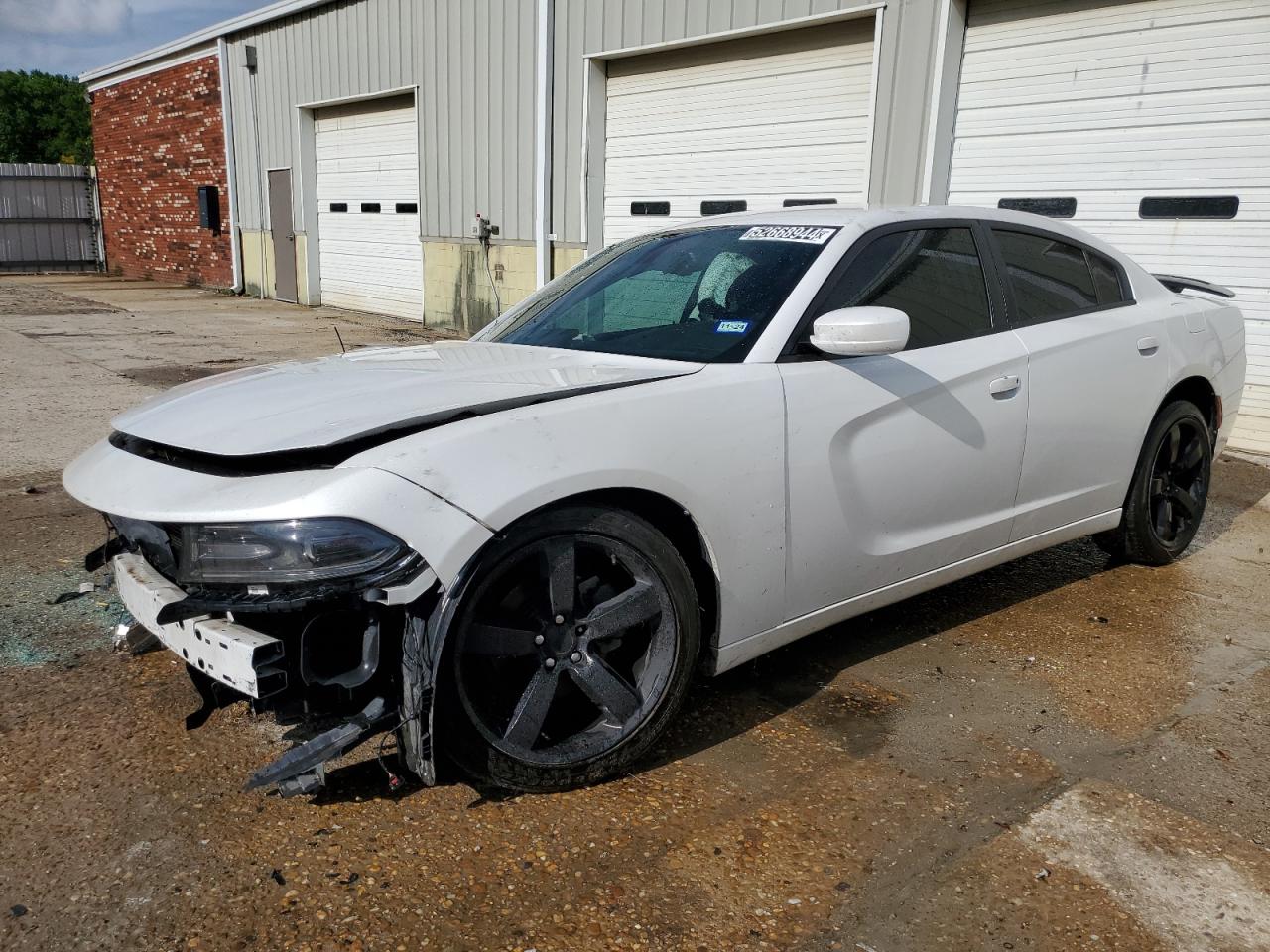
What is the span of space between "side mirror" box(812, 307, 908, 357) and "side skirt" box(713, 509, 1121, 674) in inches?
31.5

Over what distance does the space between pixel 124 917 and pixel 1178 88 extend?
25.5ft

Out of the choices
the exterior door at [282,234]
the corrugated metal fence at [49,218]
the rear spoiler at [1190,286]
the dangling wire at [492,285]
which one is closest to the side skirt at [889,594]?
the rear spoiler at [1190,286]

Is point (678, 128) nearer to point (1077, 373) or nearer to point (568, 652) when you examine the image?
point (1077, 373)

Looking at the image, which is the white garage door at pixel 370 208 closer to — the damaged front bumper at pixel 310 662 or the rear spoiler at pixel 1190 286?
the rear spoiler at pixel 1190 286

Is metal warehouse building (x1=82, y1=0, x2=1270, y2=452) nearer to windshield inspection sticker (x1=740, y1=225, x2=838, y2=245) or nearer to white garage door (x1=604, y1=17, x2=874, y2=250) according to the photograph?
white garage door (x1=604, y1=17, x2=874, y2=250)

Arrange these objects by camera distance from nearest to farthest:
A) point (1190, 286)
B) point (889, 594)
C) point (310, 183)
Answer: point (889, 594)
point (1190, 286)
point (310, 183)

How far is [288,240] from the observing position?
1820 cm

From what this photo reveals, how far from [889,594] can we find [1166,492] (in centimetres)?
200

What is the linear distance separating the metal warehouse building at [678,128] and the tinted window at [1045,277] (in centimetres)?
367

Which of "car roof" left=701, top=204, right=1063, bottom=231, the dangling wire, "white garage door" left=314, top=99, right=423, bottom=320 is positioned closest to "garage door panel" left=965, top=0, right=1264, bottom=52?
"car roof" left=701, top=204, right=1063, bottom=231

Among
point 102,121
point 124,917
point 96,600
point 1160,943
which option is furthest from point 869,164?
point 102,121

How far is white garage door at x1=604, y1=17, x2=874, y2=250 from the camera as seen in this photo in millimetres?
9102

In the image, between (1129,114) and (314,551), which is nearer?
(314,551)

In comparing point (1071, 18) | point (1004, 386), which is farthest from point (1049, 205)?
point (1004, 386)
